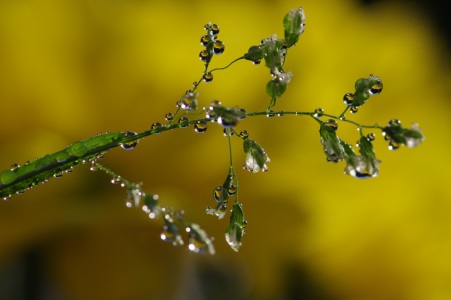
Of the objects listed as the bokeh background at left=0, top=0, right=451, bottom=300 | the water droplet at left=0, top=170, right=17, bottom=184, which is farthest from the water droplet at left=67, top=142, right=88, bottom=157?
the bokeh background at left=0, top=0, right=451, bottom=300

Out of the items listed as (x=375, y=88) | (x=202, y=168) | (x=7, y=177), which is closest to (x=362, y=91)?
(x=375, y=88)

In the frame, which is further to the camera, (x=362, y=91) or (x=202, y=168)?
(x=202, y=168)

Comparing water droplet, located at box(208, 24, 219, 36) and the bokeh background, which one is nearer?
water droplet, located at box(208, 24, 219, 36)

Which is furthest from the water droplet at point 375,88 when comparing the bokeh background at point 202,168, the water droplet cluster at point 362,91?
the bokeh background at point 202,168

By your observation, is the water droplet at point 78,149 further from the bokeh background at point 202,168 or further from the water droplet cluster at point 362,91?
the bokeh background at point 202,168

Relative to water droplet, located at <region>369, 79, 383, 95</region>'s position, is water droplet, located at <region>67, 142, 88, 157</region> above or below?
below

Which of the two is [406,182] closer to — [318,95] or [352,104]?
[318,95]

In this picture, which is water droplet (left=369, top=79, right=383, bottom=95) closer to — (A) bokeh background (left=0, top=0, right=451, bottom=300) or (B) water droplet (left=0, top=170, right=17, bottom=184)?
(B) water droplet (left=0, top=170, right=17, bottom=184)

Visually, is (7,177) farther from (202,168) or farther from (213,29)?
(202,168)

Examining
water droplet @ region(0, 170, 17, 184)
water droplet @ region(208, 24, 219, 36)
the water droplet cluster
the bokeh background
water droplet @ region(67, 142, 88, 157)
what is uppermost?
the bokeh background

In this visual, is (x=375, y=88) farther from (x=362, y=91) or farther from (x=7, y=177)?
(x=7, y=177)

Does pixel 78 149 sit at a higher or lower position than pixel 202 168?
lower
